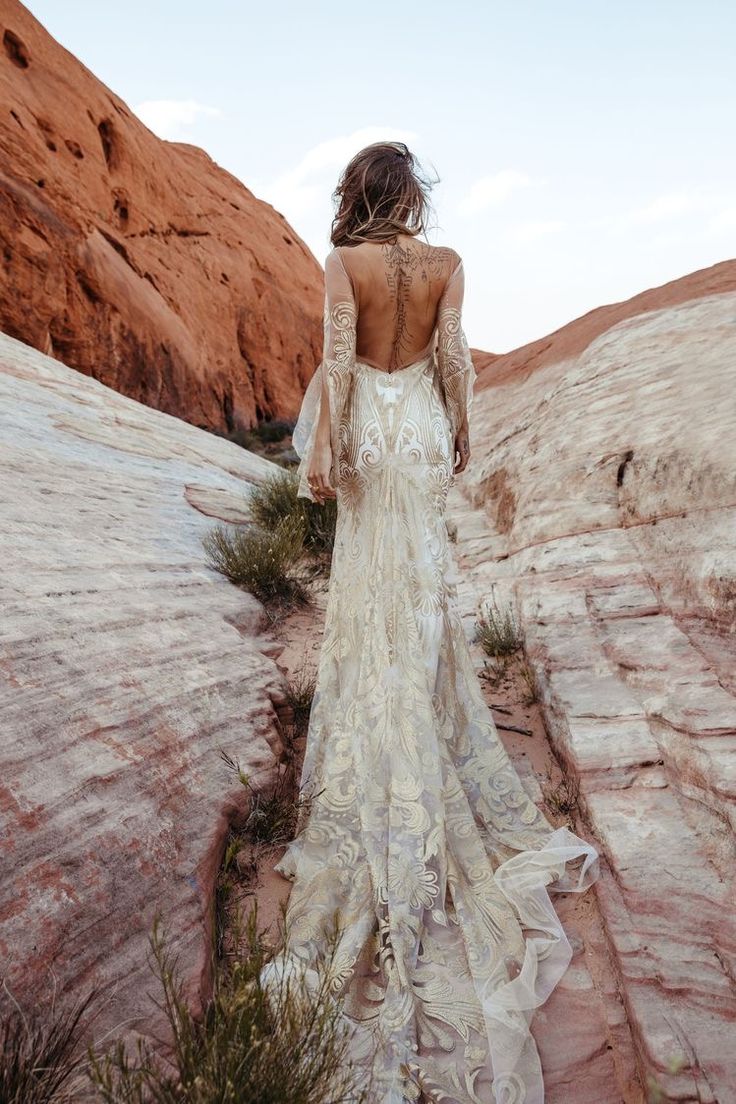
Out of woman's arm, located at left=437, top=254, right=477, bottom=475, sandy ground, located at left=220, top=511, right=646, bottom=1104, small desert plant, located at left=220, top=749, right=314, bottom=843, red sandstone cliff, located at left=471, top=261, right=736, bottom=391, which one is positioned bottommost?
sandy ground, located at left=220, top=511, right=646, bottom=1104

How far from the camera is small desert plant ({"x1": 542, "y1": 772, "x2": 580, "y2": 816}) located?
10.1 feet

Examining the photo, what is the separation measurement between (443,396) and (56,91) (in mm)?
15055

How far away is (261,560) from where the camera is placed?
502 centimetres

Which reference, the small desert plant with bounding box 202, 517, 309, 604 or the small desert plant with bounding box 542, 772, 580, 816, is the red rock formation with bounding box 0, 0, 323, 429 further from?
the small desert plant with bounding box 542, 772, 580, 816

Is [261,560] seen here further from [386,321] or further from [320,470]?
[386,321]

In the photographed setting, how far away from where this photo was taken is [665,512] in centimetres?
423

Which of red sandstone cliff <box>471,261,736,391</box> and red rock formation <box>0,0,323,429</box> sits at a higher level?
red rock formation <box>0,0,323,429</box>

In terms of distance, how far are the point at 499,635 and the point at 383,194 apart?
266 cm

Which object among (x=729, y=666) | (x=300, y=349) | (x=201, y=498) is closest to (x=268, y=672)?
(x=729, y=666)

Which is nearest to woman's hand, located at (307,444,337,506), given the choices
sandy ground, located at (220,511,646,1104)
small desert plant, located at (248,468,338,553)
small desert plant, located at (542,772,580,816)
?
sandy ground, located at (220,511,646,1104)

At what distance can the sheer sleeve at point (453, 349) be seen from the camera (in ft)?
9.96

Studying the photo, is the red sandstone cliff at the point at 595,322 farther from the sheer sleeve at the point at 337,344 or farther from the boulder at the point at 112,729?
the boulder at the point at 112,729

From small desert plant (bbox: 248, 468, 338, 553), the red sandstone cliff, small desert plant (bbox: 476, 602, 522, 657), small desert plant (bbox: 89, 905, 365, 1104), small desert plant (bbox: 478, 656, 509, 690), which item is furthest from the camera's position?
the red sandstone cliff

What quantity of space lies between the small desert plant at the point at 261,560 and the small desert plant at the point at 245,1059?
327cm
